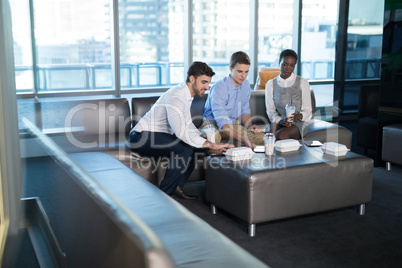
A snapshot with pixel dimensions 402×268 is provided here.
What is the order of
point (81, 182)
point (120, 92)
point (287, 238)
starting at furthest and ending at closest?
1. point (120, 92)
2. point (287, 238)
3. point (81, 182)

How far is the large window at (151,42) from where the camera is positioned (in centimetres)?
626

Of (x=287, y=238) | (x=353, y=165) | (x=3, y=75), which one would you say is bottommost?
(x=287, y=238)

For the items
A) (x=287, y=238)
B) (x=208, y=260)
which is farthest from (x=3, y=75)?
(x=287, y=238)

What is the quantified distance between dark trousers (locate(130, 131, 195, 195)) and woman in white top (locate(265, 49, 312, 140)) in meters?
1.12

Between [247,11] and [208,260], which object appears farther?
[247,11]

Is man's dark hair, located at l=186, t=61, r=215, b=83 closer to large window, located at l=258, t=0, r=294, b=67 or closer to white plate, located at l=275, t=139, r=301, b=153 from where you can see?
white plate, located at l=275, t=139, r=301, b=153

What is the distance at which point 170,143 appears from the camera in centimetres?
387

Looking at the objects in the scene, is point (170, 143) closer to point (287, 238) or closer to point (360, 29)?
point (287, 238)

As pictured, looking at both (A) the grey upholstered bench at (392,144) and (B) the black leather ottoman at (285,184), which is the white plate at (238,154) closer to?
(B) the black leather ottoman at (285,184)

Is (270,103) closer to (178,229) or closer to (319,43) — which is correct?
(319,43)

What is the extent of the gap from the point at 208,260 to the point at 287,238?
1.85m

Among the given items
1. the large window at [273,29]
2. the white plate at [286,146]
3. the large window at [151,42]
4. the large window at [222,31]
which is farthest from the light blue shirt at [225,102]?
the large window at [273,29]

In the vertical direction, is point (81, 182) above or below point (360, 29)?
below

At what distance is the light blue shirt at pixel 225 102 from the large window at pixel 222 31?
2.43 metres
